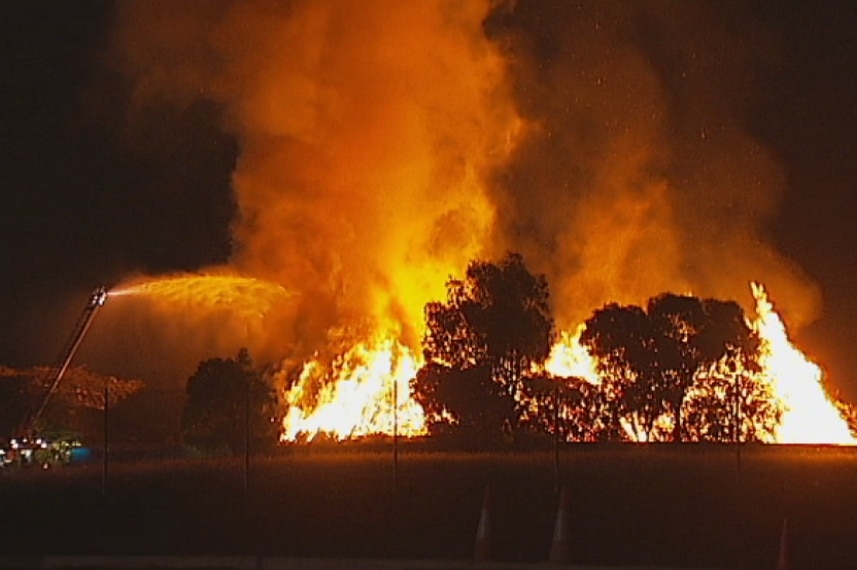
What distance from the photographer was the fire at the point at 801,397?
50.5m

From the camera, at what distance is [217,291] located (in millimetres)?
61062

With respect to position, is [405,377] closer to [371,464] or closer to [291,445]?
[291,445]

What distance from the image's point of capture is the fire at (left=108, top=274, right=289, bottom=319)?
192 feet

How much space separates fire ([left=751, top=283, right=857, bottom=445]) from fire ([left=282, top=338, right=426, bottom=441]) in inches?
473

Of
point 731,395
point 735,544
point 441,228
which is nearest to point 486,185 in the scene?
point 441,228

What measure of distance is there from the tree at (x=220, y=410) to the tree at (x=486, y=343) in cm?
524

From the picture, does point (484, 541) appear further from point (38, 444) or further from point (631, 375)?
point (631, 375)

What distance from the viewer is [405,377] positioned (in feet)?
180

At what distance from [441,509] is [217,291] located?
37.4 metres

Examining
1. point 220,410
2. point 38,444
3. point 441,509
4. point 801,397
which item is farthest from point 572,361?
point 441,509

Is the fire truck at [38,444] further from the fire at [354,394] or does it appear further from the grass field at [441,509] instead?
the fire at [354,394]

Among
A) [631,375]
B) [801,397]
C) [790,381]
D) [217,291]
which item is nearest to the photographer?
[631,375]

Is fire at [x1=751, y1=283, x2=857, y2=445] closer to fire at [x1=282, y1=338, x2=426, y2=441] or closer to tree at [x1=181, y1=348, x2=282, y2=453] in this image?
fire at [x1=282, y1=338, x2=426, y2=441]

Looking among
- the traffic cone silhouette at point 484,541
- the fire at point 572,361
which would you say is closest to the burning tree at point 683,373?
the fire at point 572,361
